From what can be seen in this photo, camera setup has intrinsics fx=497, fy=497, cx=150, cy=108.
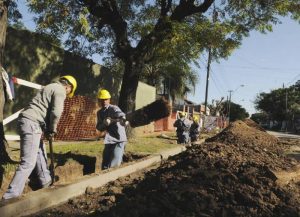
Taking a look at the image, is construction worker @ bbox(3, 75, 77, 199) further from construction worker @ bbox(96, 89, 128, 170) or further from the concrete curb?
construction worker @ bbox(96, 89, 128, 170)

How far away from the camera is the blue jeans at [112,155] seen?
372 inches

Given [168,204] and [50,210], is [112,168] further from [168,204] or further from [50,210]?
[168,204]

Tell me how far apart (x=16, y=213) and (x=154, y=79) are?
37480mm

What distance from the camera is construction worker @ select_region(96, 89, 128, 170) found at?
9.19m

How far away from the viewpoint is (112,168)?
914 cm

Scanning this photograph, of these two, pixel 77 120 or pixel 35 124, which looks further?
pixel 77 120

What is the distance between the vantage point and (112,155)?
949 cm

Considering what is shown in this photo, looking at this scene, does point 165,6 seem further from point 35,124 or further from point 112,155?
point 35,124

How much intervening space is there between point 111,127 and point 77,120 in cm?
967

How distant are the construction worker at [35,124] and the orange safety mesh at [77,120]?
10.1 metres

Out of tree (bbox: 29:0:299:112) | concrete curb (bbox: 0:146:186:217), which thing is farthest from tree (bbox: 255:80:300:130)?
concrete curb (bbox: 0:146:186:217)

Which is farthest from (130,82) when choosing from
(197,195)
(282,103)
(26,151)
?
(282,103)

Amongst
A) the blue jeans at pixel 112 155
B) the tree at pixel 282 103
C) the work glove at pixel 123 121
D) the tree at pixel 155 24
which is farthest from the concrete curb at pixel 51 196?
the tree at pixel 282 103

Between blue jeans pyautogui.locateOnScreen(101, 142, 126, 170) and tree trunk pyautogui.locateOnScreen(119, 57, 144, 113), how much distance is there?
8.72 metres
